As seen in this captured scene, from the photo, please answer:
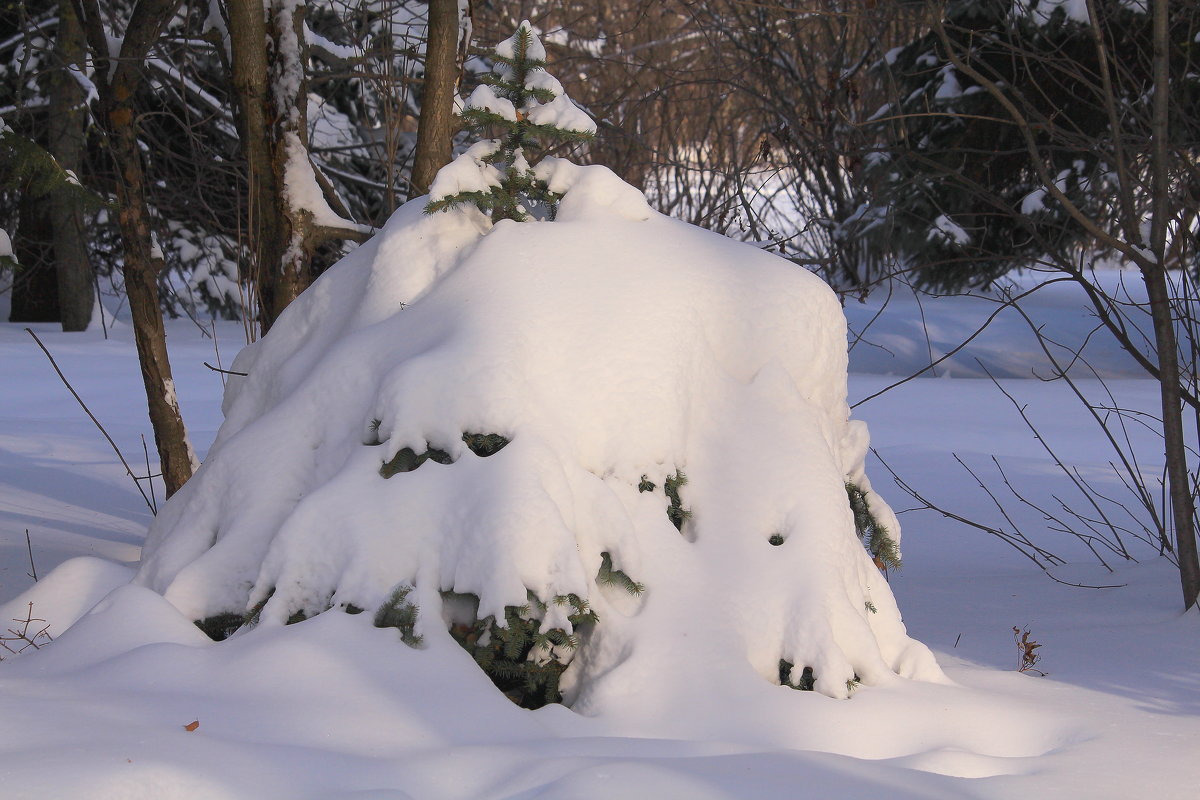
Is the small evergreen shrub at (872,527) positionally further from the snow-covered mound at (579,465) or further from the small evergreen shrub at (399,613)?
the small evergreen shrub at (399,613)

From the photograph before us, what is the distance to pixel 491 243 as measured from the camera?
2748 millimetres

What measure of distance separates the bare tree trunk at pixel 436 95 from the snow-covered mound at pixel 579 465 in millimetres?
1270

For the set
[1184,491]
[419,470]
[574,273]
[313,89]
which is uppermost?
[313,89]

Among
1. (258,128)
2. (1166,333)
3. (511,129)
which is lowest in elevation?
(1166,333)

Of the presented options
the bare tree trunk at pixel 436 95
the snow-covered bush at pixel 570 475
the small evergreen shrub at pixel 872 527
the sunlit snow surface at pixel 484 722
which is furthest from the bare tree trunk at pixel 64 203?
the small evergreen shrub at pixel 872 527

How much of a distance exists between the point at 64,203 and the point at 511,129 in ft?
23.1

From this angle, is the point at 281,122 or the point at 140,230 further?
the point at 140,230

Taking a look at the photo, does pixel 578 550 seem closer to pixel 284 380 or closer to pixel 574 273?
pixel 574 273

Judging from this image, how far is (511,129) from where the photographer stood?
9.30 ft

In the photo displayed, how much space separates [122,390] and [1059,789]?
8.72 metres

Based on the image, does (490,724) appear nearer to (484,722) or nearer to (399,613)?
(484,722)

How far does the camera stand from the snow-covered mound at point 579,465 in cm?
225

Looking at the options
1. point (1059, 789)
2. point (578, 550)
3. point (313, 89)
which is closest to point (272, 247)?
point (578, 550)

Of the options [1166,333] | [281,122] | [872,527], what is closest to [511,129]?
[872,527]
